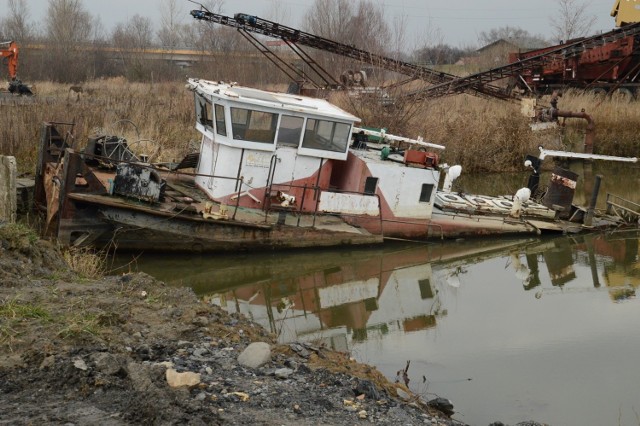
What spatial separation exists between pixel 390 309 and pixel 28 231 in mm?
5632

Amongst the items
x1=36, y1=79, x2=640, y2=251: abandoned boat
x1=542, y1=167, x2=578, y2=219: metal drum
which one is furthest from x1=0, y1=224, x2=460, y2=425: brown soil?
x1=542, y1=167, x2=578, y2=219: metal drum

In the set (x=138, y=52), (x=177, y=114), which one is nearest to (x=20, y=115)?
(x=177, y=114)

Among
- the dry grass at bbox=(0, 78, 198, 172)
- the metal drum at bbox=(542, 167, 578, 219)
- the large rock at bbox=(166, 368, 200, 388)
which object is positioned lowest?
the large rock at bbox=(166, 368, 200, 388)

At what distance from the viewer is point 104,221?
40.9 ft

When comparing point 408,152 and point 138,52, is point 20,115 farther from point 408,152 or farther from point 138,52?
point 138,52

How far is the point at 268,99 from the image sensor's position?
13547 millimetres

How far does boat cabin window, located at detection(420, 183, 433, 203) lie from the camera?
15.0 metres

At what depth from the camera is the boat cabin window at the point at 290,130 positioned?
13445 millimetres

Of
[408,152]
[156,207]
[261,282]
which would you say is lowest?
[261,282]

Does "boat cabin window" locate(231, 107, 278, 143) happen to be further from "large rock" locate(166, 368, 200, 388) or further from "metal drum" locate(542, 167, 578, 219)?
"large rock" locate(166, 368, 200, 388)

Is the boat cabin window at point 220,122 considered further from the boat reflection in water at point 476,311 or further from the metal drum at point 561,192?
the metal drum at point 561,192

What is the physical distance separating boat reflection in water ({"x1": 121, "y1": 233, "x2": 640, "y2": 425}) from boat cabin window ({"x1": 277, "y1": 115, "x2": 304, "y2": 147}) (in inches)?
83.8

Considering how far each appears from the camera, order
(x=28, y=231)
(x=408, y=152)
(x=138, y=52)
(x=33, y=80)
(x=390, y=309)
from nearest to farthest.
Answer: (x=28, y=231), (x=390, y=309), (x=408, y=152), (x=33, y=80), (x=138, y=52)

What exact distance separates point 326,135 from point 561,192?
650cm
